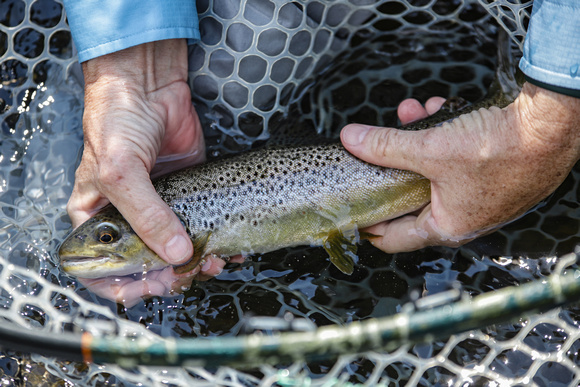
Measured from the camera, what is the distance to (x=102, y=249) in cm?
226

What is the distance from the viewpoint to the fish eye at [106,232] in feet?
7.34

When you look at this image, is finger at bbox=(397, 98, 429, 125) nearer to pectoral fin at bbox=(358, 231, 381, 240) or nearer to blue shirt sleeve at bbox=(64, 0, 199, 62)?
pectoral fin at bbox=(358, 231, 381, 240)

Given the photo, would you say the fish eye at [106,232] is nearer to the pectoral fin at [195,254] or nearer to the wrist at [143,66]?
the pectoral fin at [195,254]

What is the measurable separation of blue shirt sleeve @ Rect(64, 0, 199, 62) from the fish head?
2.55 ft

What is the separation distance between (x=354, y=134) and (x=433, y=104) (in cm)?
61

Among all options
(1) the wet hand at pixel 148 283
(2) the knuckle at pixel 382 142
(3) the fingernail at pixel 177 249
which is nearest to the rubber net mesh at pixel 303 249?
(1) the wet hand at pixel 148 283

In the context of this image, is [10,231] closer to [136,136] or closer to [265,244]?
[136,136]

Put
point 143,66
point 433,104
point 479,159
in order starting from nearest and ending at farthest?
1. point 479,159
2. point 143,66
3. point 433,104

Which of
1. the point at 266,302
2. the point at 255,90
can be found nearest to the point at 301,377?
the point at 266,302

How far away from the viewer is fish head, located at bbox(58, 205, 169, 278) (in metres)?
2.25

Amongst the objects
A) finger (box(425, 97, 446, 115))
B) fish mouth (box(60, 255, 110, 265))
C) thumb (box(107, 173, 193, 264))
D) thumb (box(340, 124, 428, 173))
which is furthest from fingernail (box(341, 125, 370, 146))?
fish mouth (box(60, 255, 110, 265))

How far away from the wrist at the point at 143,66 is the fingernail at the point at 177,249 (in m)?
0.77

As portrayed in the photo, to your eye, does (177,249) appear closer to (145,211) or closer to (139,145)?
(145,211)

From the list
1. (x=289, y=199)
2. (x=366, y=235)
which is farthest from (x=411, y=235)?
(x=289, y=199)
